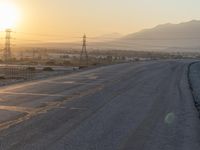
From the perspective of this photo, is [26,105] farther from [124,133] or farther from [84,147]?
[84,147]

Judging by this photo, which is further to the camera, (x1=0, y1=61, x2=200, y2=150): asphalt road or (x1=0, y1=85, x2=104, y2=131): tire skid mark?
(x1=0, y1=85, x2=104, y2=131): tire skid mark

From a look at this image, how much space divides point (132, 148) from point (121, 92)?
542 inches

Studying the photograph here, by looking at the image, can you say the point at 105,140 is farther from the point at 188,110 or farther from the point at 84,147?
the point at 188,110

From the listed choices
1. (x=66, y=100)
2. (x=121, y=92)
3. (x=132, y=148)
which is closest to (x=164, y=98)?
(x=121, y=92)

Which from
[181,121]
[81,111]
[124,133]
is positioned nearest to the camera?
[124,133]

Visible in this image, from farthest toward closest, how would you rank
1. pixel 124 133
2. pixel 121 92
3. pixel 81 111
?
pixel 121 92 → pixel 81 111 → pixel 124 133

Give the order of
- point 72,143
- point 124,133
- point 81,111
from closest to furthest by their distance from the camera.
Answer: point 72,143, point 124,133, point 81,111

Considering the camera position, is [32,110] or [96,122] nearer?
[96,122]

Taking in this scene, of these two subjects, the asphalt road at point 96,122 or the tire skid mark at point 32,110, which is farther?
the tire skid mark at point 32,110

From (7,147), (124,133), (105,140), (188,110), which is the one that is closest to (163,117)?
(188,110)

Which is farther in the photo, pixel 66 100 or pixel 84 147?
pixel 66 100

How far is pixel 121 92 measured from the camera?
23.8 m

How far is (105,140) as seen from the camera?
10.8 metres

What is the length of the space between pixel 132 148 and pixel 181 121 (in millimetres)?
4801
